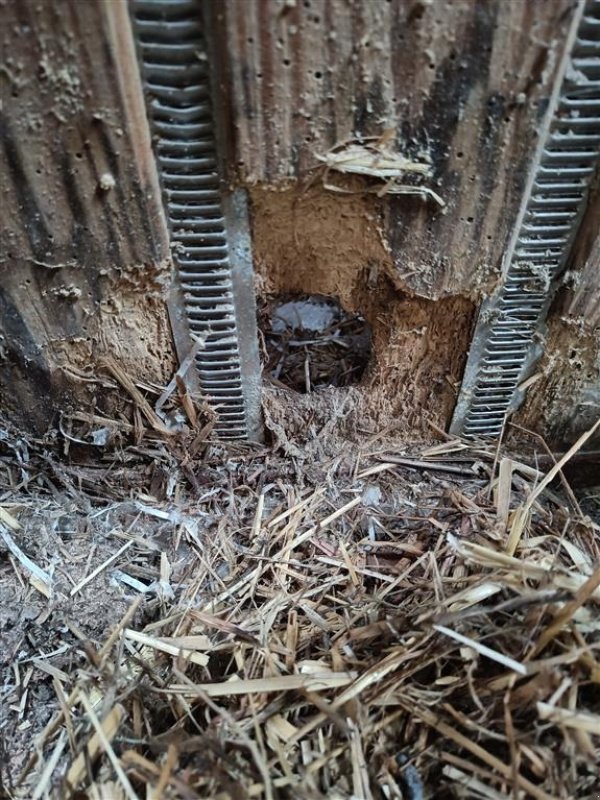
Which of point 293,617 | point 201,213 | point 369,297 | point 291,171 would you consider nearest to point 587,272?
point 369,297

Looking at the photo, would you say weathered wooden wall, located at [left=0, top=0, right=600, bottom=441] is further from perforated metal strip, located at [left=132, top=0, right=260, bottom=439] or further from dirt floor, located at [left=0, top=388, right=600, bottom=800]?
dirt floor, located at [left=0, top=388, right=600, bottom=800]

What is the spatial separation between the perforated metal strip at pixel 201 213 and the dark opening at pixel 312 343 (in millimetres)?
174

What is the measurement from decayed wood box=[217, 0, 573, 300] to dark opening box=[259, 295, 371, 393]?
442 millimetres

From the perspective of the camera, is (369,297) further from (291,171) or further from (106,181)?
(106,181)

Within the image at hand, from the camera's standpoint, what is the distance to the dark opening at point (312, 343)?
1426 millimetres

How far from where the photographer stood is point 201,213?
959mm

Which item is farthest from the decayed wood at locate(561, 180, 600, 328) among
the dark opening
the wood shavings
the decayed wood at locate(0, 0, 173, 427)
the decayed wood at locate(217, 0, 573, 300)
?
the decayed wood at locate(0, 0, 173, 427)

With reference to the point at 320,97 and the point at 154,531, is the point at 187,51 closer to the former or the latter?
the point at 320,97

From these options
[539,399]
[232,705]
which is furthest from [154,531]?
[539,399]

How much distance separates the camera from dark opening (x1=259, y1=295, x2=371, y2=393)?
4.68 ft

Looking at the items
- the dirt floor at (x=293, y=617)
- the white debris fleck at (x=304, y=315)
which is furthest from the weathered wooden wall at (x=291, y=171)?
the white debris fleck at (x=304, y=315)

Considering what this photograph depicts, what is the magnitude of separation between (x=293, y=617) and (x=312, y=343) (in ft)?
2.23

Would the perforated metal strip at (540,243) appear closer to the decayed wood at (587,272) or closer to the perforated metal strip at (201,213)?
the decayed wood at (587,272)

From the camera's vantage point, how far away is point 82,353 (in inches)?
43.6
